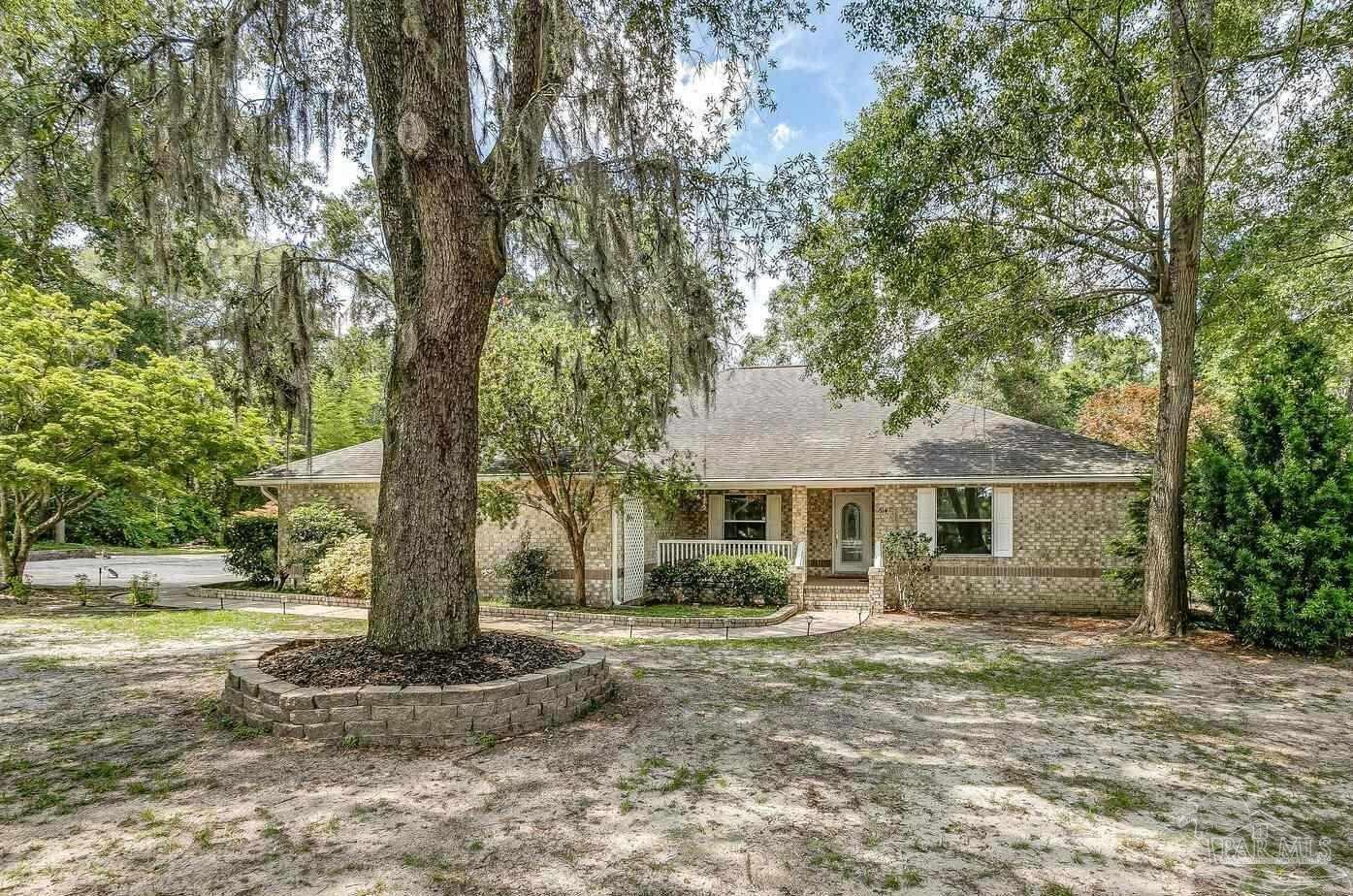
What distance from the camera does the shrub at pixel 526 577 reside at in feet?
41.2

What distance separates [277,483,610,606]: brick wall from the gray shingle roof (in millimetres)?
549

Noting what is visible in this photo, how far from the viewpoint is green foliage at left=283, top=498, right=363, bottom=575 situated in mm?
13672

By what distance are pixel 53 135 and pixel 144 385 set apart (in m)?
5.59

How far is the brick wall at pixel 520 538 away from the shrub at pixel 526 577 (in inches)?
14.2

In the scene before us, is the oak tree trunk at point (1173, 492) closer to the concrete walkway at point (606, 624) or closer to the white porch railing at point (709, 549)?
the concrete walkway at point (606, 624)

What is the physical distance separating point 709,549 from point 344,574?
23.3 feet

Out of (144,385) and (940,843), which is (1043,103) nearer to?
(940,843)

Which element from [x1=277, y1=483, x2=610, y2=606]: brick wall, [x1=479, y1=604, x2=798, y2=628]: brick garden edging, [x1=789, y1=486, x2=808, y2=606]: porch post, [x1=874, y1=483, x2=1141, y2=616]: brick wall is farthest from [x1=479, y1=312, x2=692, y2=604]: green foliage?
[x1=874, y1=483, x2=1141, y2=616]: brick wall

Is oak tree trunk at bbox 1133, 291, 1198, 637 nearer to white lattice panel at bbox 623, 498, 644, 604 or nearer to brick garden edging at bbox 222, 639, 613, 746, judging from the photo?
white lattice panel at bbox 623, 498, 644, 604

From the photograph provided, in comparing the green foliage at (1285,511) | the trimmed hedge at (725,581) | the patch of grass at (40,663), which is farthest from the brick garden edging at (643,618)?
the green foliage at (1285,511)

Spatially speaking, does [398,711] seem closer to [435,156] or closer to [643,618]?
[435,156]

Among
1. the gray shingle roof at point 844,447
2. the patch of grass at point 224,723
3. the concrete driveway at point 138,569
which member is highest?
the gray shingle roof at point 844,447

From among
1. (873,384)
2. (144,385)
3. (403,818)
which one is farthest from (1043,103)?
(144,385)

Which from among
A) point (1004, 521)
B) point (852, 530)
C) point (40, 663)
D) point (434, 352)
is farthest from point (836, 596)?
point (40, 663)
